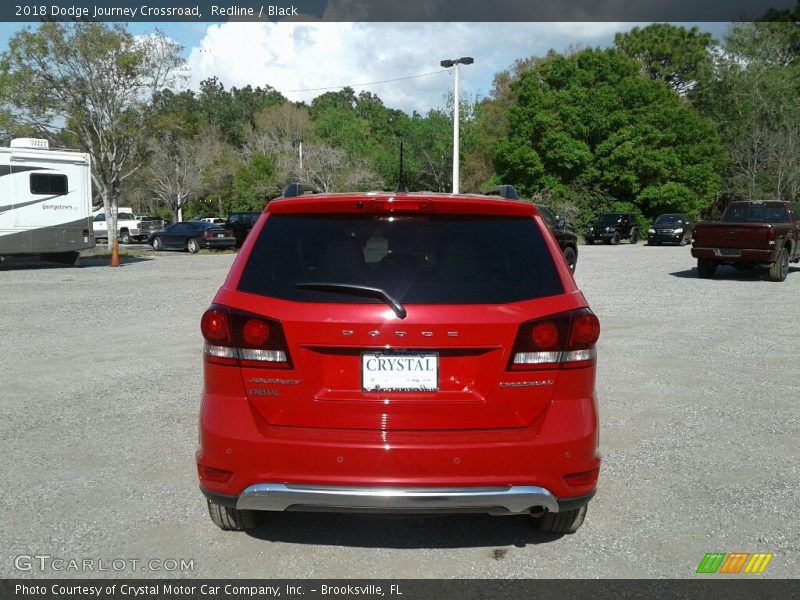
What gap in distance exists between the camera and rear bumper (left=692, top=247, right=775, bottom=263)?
1712 centimetres

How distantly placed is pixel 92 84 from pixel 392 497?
31221 mm

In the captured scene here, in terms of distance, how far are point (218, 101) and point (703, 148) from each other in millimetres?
65672

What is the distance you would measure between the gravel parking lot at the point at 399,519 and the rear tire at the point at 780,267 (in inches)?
320

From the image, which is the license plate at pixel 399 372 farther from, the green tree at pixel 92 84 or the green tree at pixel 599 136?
the green tree at pixel 599 136

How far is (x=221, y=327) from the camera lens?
3.29m

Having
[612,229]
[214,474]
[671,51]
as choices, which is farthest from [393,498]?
[671,51]

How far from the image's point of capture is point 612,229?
39.7 meters

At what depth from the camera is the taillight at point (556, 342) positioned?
3.19 meters

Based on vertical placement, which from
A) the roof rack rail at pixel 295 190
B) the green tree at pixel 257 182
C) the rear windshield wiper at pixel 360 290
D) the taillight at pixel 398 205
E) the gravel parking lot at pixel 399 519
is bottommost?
the gravel parking lot at pixel 399 519

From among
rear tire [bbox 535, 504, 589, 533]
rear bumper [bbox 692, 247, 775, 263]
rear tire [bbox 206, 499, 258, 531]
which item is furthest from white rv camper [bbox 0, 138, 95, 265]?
rear tire [bbox 535, 504, 589, 533]

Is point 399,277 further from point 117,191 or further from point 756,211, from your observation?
point 117,191

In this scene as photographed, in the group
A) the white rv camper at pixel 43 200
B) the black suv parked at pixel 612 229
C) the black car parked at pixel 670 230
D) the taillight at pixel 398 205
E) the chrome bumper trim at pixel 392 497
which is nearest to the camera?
the chrome bumper trim at pixel 392 497
